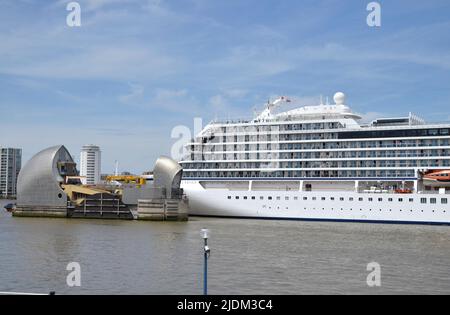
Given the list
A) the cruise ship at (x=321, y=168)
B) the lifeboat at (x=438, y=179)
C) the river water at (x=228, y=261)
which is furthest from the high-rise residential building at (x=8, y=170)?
the lifeboat at (x=438, y=179)

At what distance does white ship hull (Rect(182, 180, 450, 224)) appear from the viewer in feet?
136

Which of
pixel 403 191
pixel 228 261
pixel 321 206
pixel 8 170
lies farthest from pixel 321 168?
pixel 8 170

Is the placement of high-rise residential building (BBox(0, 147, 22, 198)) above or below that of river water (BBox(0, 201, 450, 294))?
above

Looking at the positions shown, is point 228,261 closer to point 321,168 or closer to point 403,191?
point 403,191

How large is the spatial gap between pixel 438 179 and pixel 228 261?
87.9 ft

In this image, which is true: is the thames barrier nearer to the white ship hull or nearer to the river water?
the white ship hull

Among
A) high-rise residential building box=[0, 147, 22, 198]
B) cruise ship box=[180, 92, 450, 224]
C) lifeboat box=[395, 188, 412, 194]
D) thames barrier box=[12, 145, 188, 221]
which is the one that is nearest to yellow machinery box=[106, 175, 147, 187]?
thames barrier box=[12, 145, 188, 221]

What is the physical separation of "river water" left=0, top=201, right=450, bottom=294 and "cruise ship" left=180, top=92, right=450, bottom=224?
331 inches

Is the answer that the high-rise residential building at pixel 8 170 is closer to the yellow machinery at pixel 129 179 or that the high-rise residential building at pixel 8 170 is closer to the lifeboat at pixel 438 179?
the yellow machinery at pixel 129 179

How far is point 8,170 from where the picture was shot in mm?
177375

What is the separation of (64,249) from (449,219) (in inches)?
1144

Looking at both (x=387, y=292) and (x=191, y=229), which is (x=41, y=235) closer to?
(x=191, y=229)

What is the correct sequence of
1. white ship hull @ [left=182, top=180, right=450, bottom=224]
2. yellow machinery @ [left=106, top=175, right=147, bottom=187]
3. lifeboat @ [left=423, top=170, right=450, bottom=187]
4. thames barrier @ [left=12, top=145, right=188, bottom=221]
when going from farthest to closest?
yellow machinery @ [left=106, top=175, right=147, bottom=187] → thames barrier @ [left=12, top=145, right=188, bottom=221] → lifeboat @ [left=423, top=170, right=450, bottom=187] → white ship hull @ [left=182, top=180, right=450, bottom=224]

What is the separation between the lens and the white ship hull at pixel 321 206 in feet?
136
